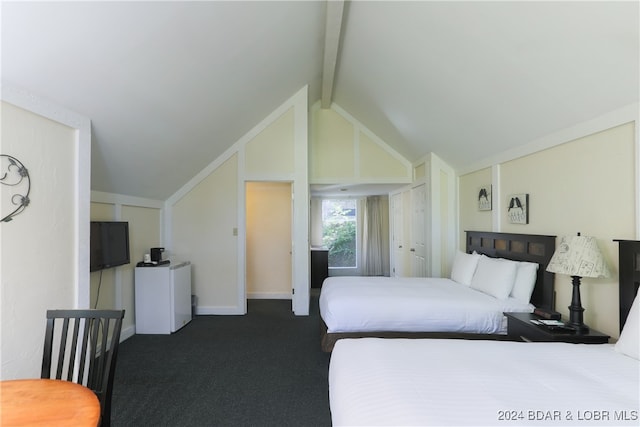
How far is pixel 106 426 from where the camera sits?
148cm

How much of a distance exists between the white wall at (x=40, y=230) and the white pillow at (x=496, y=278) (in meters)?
3.48

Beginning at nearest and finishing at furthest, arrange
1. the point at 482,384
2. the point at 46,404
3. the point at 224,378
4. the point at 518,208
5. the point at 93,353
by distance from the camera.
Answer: the point at 46,404
the point at 482,384
the point at 93,353
the point at 224,378
the point at 518,208

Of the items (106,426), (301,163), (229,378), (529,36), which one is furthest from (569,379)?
(301,163)

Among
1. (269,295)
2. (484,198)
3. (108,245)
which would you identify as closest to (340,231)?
(269,295)

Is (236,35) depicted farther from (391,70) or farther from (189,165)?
(189,165)

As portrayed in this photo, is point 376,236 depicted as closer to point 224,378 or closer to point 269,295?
point 269,295

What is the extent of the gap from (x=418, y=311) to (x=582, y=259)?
1.25 meters

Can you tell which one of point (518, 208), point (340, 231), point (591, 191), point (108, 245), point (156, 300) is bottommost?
point (156, 300)

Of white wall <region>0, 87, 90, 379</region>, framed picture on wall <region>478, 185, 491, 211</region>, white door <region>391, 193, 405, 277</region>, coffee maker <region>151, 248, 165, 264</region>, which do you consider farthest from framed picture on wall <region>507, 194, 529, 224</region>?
coffee maker <region>151, 248, 165, 264</region>

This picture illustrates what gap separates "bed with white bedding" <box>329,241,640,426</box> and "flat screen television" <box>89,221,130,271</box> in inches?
101

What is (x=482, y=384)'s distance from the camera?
139 centimetres

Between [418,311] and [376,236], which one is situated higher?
[376,236]

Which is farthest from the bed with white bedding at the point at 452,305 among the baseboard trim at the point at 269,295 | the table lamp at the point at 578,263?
the baseboard trim at the point at 269,295

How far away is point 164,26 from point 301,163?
2.75m
